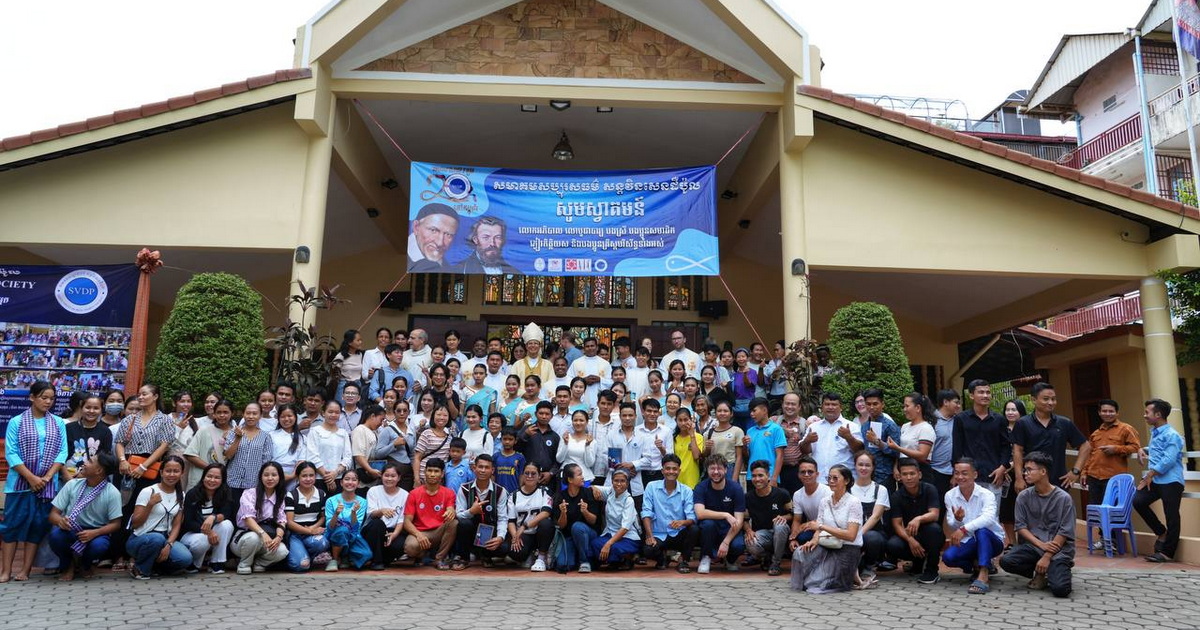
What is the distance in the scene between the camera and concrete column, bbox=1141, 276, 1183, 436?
30.9 ft

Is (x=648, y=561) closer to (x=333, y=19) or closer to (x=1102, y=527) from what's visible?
(x=1102, y=527)

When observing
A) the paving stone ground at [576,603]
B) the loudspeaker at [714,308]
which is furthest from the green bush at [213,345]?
the loudspeaker at [714,308]

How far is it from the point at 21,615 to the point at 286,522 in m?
2.03

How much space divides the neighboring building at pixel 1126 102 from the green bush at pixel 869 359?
10409mm

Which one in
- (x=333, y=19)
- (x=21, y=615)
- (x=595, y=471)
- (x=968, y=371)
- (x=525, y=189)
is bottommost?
(x=21, y=615)

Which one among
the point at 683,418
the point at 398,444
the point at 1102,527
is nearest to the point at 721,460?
the point at 683,418

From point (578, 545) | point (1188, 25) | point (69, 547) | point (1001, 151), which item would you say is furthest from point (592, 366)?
point (1188, 25)

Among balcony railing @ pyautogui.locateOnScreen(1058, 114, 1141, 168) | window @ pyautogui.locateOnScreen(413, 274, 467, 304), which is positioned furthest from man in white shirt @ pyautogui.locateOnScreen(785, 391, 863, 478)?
balcony railing @ pyautogui.locateOnScreen(1058, 114, 1141, 168)

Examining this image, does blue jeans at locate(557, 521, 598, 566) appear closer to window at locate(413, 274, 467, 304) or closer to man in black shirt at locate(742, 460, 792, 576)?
man in black shirt at locate(742, 460, 792, 576)

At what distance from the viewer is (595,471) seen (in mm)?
7492

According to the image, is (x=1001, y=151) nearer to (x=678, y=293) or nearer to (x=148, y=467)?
(x=678, y=293)

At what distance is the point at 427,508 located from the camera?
7074 mm

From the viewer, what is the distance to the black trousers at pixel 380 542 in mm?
6871

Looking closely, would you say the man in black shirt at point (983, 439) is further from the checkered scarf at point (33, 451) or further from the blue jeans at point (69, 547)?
the checkered scarf at point (33, 451)
